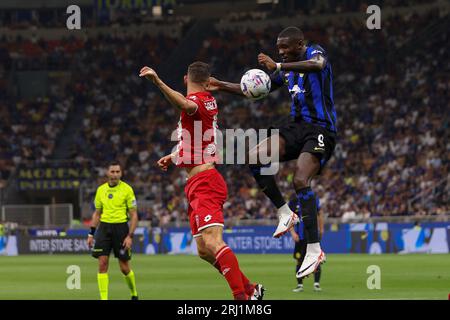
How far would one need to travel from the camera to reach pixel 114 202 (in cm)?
2006

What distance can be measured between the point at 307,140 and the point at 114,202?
759cm

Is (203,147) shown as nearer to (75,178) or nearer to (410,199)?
(410,199)

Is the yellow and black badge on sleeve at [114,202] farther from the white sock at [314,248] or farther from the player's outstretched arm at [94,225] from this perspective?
the white sock at [314,248]

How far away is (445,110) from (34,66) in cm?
2570

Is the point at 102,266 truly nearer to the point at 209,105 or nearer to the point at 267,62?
the point at 209,105

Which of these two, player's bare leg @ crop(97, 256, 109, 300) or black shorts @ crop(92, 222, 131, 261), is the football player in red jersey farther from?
black shorts @ crop(92, 222, 131, 261)

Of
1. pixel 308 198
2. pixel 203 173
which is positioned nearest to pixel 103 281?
pixel 203 173

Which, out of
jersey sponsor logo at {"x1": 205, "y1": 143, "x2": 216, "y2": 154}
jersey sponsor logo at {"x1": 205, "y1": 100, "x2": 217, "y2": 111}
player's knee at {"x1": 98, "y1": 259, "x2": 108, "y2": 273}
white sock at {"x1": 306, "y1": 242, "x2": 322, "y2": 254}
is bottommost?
player's knee at {"x1": 98, "y1": 259, "x2": 108, "y2": 273}

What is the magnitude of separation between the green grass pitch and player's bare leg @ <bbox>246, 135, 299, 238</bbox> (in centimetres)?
599

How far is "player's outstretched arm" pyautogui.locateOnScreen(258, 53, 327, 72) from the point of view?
1252cm

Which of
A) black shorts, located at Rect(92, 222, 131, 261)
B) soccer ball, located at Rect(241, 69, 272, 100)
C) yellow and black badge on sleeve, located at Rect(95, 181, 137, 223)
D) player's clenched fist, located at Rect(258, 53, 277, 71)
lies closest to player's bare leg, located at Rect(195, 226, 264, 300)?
soccer ball, located at Rect(241, 69, 272, 100)
